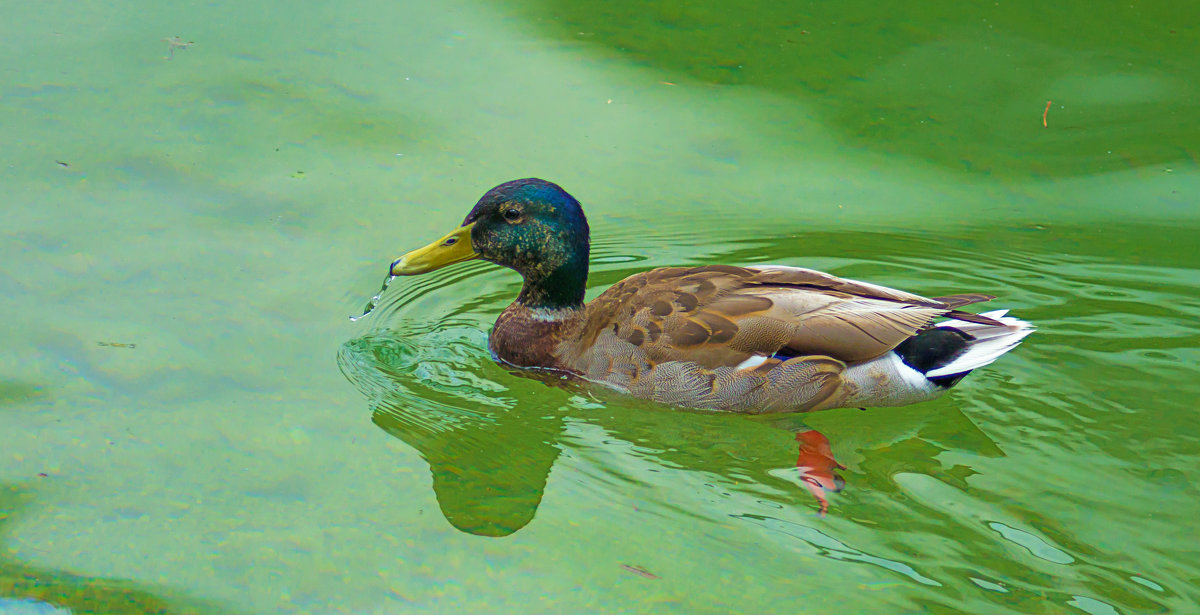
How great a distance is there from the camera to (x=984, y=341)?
5465mm

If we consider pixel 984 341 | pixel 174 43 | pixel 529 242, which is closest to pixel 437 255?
pixel 529 242

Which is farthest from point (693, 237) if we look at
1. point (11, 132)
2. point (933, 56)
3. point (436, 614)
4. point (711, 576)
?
point (11, 132)

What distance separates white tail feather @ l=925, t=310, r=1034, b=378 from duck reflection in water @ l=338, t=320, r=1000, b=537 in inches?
11.3

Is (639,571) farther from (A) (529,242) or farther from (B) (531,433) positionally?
(A) (529,242)

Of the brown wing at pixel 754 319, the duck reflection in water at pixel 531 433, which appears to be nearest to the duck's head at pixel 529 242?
the brown wing at pixel 754 319

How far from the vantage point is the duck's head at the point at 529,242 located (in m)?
5.78

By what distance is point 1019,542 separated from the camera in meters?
4.46

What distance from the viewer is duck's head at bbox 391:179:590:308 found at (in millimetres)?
5781

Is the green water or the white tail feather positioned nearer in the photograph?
the green water

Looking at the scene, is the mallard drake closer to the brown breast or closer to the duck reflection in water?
the brown breast

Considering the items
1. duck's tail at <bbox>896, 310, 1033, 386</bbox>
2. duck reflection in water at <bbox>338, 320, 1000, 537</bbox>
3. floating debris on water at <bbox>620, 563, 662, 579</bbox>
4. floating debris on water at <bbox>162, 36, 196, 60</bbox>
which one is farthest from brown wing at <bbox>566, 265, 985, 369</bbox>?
floating debris on water at <bbox>162, 36, 196, 60</bbox>

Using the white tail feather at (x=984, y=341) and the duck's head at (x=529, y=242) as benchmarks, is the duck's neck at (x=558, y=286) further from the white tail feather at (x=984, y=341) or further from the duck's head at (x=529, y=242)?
the white tail feather at (x=984, y=341)

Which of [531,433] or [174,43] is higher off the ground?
[174,43]

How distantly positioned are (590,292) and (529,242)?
35.2 inches
